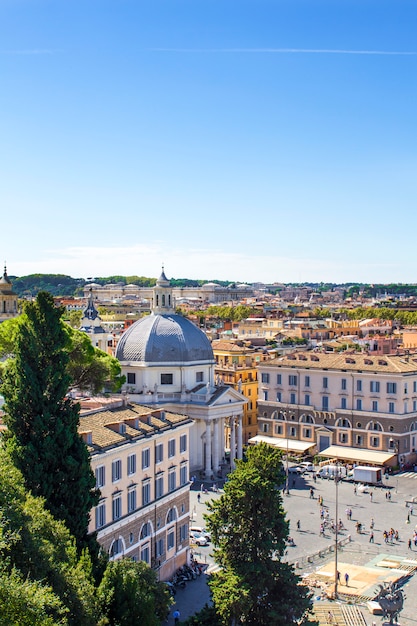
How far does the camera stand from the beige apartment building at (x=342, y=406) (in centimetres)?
6419

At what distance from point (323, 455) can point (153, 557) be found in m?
29.3

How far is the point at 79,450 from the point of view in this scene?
27.9m

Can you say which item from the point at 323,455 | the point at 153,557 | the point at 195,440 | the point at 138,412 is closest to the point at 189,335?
the point at 195,440

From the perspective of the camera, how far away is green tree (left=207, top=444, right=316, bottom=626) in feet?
92.6

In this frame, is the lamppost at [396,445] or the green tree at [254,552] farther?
the lamppost at [396,445]

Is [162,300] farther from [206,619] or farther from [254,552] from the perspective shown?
[206,619]

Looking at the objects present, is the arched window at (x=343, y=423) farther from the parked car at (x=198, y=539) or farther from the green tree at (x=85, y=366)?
the parked car at (x=198, y=539)

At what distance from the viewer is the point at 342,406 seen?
6731 centimetres

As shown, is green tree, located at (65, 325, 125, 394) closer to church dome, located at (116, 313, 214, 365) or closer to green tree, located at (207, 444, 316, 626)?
church dome, located at (116, 313, 214, 365)

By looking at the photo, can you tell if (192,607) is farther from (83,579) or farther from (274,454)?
(83,579)

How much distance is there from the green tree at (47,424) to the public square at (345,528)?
901 centimetres

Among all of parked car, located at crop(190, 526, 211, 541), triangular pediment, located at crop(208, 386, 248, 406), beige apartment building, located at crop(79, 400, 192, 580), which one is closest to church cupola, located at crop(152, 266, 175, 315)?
triangular pediment, located at crop(208, 386, 248, 406)

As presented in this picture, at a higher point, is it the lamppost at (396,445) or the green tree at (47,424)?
the green tree at (47,424)

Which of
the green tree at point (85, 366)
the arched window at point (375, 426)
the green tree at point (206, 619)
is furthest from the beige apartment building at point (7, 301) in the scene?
the green tree at point (206, 619)
